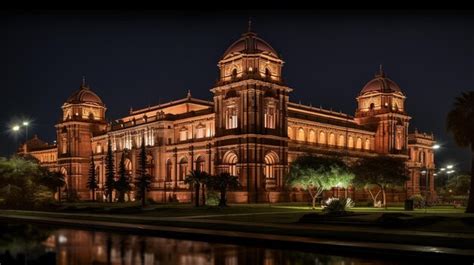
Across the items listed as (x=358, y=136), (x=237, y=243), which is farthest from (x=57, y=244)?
(x=358, y=136)

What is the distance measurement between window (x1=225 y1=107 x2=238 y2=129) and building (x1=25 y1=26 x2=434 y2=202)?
0.52 feet

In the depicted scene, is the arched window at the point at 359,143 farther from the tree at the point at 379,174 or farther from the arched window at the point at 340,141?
the tree at the point at 379,174

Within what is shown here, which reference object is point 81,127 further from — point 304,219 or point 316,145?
point 304,219

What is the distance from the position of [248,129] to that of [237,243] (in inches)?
2222

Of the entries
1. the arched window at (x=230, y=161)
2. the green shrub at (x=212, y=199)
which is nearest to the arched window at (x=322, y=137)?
the arched window at (x=230, y=161)

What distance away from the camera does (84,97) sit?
130 metres

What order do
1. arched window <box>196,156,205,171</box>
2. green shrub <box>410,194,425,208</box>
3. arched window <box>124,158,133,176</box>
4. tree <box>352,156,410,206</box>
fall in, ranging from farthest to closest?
arched window <box>124,158,133,176</box> → arched window <box>196,156,205,171</box> → tree <box>352,156,410,206</box> → green shrub <box>410,194,425,208</box>

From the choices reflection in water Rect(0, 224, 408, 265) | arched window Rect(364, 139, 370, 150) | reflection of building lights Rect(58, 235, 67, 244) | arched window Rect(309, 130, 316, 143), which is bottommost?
reflection of building lights Rect(58, 235, 67, 244)

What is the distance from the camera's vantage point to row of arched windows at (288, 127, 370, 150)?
329 feet

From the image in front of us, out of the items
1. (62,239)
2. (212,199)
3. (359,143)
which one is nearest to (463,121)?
(212,199)

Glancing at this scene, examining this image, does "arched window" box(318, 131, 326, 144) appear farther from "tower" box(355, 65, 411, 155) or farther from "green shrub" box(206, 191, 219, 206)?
"green shrub" box(206, 191, 219, 206)

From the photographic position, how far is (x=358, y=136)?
114 meters

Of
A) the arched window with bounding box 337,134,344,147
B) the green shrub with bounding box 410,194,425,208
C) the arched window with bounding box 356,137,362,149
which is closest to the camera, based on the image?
the green shrub with bounding box 410,194,425,208

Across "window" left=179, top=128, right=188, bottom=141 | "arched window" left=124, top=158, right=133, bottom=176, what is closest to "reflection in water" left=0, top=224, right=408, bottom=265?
"window" left=179, top=128, right=188, bottom=141
